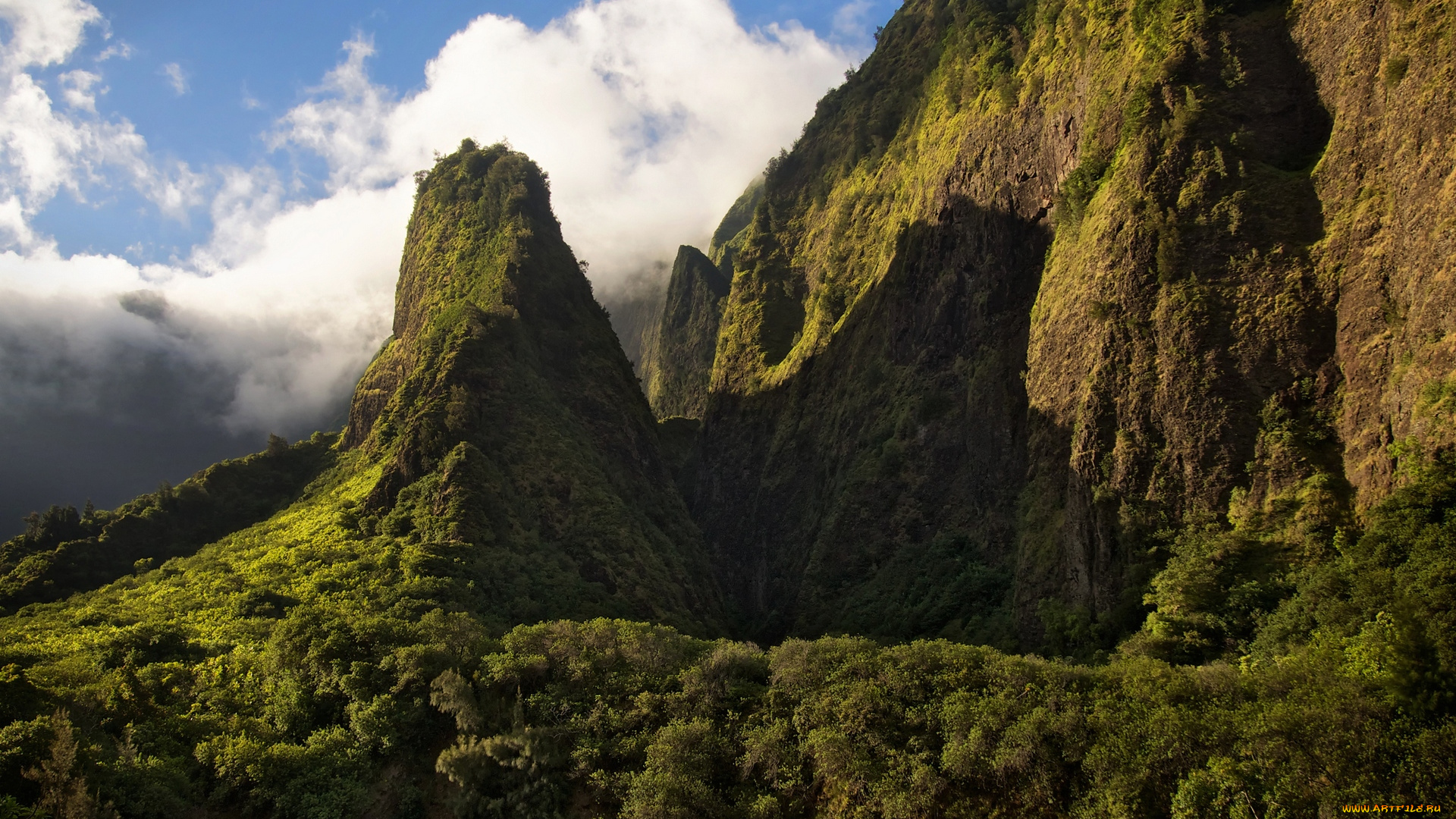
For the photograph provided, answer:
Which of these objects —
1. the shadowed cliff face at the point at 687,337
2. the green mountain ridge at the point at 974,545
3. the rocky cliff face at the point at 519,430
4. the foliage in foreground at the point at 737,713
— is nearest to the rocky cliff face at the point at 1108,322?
the green mountain ridge at the point at 974,545

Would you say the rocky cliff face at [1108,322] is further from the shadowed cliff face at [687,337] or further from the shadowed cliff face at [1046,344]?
the shadowed cliff face at [687,337]

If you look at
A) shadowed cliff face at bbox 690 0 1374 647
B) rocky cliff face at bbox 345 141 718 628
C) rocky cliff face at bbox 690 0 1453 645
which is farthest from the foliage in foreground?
rocky cliff face at bbox 345 141 718 628

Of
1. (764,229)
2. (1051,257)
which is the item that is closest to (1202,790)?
(1051,257)

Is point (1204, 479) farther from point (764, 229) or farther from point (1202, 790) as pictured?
point (764, 229)

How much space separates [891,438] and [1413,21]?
32.2 metres

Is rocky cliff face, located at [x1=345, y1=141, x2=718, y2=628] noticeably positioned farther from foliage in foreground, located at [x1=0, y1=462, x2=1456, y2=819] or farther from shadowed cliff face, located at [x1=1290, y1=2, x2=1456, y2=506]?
shadowed cliff face, located at [x1=1290, y1=2, x2=1456, y2=506]

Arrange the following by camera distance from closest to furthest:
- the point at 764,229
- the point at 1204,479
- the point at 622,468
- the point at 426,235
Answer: the point at 1204,479 < the point at 622,468 < the point at 426,235 < the point at 764,229

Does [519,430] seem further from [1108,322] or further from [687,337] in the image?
[687,337]

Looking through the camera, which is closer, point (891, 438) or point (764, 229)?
point (891, 438)

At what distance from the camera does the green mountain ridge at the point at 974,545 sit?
24125mm

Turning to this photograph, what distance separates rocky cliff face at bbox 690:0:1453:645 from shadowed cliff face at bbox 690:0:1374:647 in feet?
0.48

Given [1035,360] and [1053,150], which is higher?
[1053,150]

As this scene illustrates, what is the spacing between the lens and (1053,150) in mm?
45594

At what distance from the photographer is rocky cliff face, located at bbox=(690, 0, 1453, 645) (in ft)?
A: 92.1
